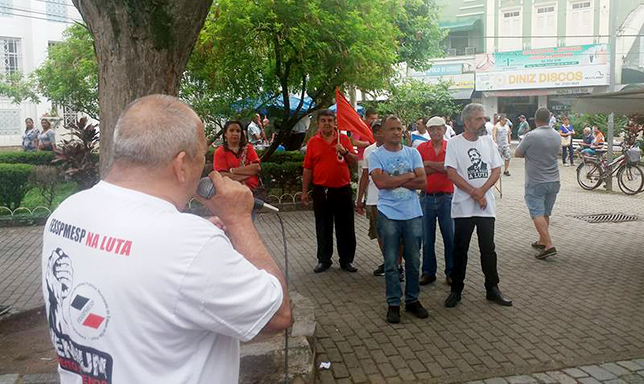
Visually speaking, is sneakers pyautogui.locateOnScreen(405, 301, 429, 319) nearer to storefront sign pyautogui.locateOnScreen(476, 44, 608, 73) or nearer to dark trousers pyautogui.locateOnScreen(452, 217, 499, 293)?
dark trousers pyautogui.locateOnScreen(452, 217, 499, 293)

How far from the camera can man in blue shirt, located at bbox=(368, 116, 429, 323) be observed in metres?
5.46

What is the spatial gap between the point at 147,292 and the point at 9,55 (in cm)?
3695

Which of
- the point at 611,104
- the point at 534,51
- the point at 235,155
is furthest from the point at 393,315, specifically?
the point at 534,51

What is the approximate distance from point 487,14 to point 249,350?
35.5 metres

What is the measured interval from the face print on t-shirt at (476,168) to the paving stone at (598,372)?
82.3 inches

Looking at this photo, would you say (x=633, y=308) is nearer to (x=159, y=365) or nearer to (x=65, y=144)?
(x=159, y=365)

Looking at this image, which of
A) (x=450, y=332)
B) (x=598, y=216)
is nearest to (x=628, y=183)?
(x=598, y=216)

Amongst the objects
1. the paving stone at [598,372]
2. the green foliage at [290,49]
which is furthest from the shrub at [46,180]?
the paving stone at [598,372]

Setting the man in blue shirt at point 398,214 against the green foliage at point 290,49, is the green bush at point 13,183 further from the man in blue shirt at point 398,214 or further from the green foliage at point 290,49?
the man in blue shirt at point 398,214

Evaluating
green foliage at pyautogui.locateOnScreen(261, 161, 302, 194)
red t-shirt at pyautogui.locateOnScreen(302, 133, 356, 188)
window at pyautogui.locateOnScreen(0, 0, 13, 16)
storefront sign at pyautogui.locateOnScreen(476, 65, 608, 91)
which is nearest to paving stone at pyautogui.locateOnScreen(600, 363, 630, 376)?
red t-shirt at pyautogui.locateOnScreen(302, 133, 356, 188)

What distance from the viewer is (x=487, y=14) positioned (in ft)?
117

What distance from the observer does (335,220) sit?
7.33 m

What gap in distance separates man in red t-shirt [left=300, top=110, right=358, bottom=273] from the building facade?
1163 inches

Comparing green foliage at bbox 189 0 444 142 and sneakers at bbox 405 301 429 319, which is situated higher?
green foliage at bbox 189 0 444 142
